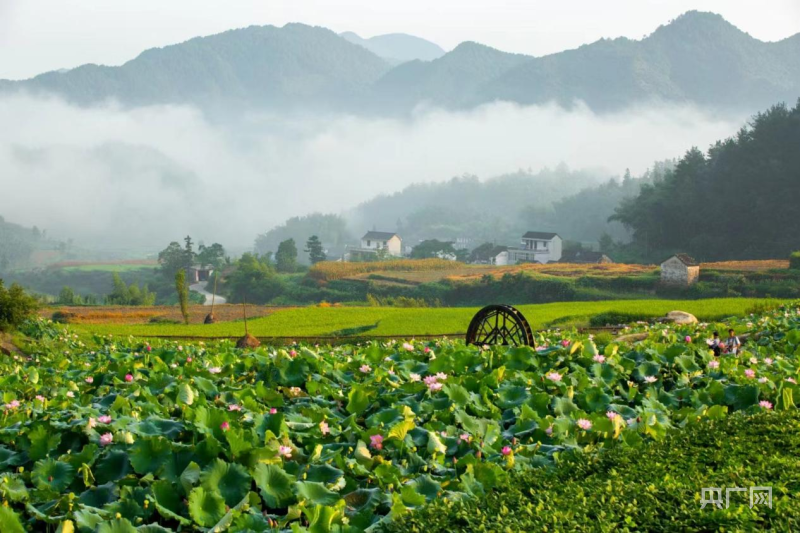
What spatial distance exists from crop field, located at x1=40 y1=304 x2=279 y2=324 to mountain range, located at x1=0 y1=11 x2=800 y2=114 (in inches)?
3625

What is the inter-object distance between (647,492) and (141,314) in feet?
85.5

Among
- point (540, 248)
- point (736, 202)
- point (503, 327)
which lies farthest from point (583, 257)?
point (503, 327)

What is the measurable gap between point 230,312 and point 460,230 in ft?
174

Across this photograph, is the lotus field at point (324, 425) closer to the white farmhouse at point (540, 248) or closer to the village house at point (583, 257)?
the village house at point (583, 257)

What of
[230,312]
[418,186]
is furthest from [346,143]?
[230,312]

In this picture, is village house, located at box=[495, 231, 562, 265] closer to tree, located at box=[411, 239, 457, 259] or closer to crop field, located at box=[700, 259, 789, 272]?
tree, located at box=[411, 239, 457, 259]

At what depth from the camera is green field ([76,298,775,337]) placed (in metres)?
18.8

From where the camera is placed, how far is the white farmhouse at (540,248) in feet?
166

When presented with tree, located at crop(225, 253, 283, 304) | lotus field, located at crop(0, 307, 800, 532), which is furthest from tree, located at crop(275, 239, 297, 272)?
lotus field, located at crop(0, 307, 800, 532)

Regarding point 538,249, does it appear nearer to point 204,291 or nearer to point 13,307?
point 204,291

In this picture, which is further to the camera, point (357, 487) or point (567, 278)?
point (567, 278)

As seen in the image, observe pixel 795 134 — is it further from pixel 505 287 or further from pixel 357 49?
pixel 357 49

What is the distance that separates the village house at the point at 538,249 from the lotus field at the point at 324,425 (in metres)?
44.8

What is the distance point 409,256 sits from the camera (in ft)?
191
